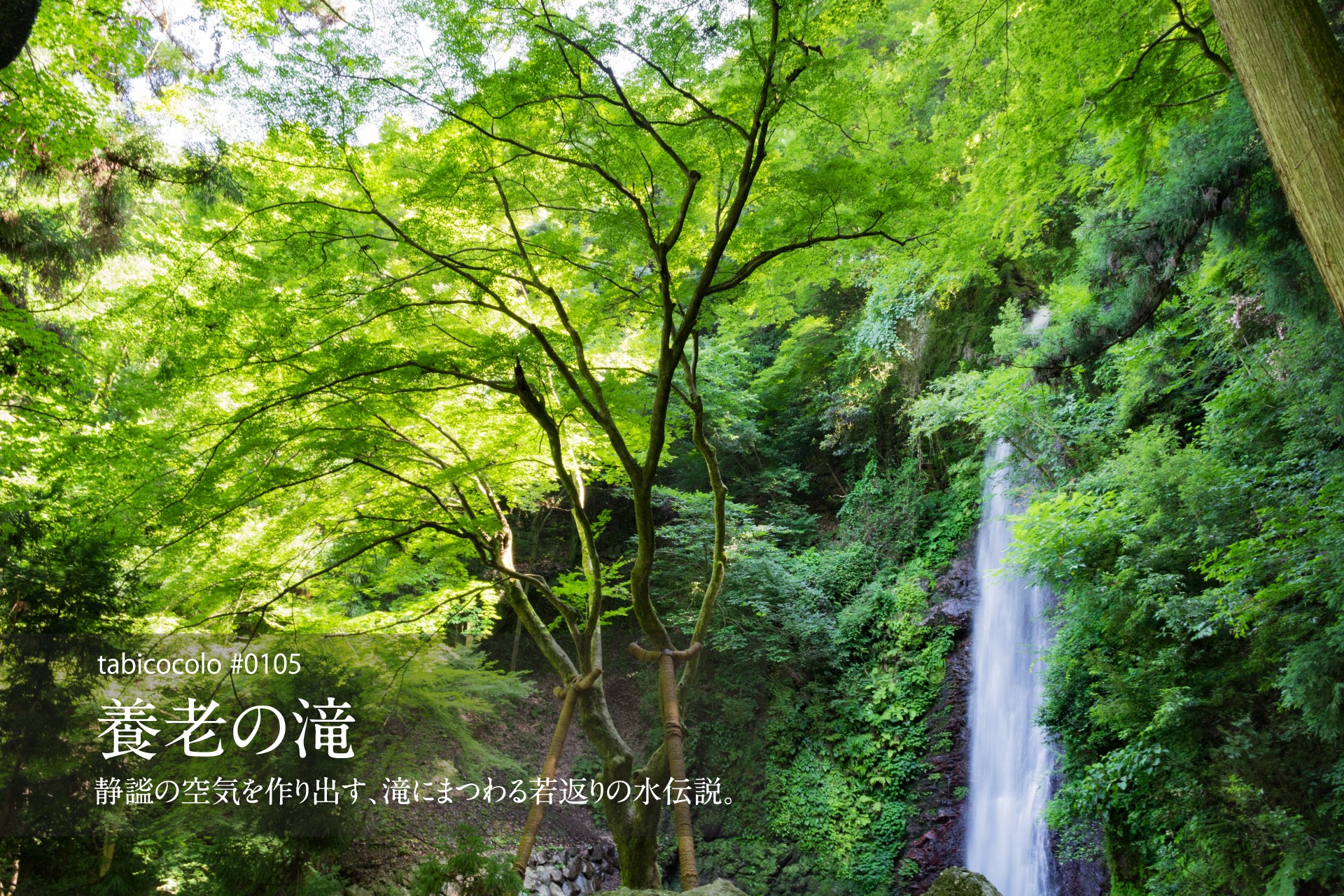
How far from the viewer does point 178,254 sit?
4559mm

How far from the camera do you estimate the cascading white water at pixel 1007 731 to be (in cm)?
681

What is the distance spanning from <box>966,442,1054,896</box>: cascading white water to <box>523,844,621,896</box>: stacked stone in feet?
13.5

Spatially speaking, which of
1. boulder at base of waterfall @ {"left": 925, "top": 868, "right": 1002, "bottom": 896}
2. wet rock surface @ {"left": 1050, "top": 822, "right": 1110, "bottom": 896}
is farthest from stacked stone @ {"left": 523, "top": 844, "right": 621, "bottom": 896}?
boulder at base of waterfall @ {"left": 925, "top": 868, "right": 1002, "bottom": 896}

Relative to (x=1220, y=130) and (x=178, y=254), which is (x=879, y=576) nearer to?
(x=1220, y=130)

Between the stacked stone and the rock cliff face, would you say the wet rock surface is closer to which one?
the rock cliff face

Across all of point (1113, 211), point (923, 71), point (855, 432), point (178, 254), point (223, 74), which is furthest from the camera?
point (855, 432)

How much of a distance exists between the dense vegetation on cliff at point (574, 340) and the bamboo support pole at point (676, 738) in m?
0.22

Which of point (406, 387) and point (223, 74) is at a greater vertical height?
point (223, 74)

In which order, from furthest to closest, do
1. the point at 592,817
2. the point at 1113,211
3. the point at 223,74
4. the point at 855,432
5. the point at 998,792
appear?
the point at 855,432 < the point at 592,817 < the point at 998,792 < the point at 1113,211 < the point at 223,74

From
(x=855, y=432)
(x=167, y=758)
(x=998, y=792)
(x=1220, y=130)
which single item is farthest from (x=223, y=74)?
(x=855, y=432)

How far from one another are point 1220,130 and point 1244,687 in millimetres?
3432

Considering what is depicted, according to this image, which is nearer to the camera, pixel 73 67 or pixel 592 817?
→ pixel 73 67

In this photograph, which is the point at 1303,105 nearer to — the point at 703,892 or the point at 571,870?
the point at 703,892

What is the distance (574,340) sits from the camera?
4.61 m
